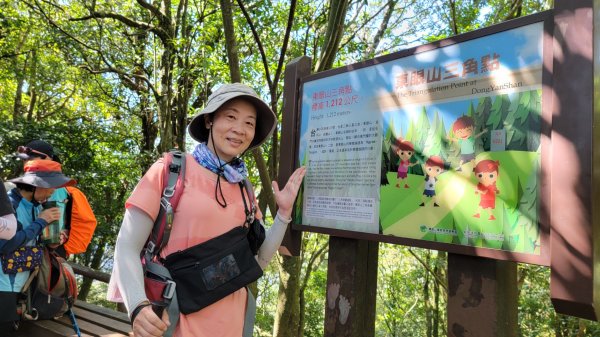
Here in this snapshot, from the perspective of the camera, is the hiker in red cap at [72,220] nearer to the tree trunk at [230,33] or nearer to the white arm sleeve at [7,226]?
the white arm sleeve at [7,226]

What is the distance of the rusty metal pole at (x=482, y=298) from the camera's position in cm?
155

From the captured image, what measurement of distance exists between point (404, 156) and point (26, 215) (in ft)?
8.97

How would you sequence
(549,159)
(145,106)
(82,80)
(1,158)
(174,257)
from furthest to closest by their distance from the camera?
(82,80)
(145,106)
(1,158)
(174,257)
(549,159)

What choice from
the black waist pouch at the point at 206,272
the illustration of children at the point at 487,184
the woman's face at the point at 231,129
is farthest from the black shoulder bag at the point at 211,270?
the illustration of children at the point at 487,184

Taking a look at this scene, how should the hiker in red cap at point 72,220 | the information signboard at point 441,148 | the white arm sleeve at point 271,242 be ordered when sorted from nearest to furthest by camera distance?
the information signboard at point 441,148, the white arm sleeve at point 271,242, the hiker in red cap at point 72,220

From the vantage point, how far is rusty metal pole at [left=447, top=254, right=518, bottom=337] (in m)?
1.55

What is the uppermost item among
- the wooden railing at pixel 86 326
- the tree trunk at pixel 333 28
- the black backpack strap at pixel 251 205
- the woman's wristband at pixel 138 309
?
the tree trunk at pixel 333 28

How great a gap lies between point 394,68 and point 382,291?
15358 millimetres

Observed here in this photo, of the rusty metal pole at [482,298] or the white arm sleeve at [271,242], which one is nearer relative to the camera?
the rusty metal pole at [482,298]

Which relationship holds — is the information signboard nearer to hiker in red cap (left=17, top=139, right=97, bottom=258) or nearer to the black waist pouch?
the black waist pouch

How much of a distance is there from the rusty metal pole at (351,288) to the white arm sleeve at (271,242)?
1.04ft

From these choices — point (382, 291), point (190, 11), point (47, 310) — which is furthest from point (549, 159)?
point (382, 291)

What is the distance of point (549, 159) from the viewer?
4.54 ft

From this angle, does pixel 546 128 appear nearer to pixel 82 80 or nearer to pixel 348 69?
pixel 348 69
